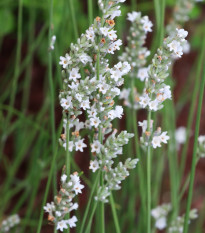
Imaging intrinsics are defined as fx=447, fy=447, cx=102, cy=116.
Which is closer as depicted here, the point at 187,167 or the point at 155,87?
the point at 155,87

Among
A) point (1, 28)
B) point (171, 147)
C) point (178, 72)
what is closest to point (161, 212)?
point (171, 147)

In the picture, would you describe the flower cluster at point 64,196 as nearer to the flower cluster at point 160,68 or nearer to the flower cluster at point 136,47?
the flower cluster at point 160,68


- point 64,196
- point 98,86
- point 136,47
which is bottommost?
point 64,196

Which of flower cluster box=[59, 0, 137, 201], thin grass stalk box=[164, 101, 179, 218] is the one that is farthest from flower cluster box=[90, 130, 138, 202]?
thin grass stalk box=[164, 101, 179, 218]

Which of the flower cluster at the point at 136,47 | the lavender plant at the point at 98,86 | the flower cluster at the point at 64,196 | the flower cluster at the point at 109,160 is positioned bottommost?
the flower cluster at the point at 64,196

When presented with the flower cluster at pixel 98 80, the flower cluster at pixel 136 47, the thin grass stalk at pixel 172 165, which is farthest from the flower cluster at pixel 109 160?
the thin grass stalk at pixel 172 165

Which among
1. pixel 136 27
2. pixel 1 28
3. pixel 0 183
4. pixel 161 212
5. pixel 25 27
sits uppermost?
pixel 25 27

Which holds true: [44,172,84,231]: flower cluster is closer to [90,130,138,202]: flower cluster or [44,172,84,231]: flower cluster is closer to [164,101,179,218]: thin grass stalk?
[90,130,138,202]: flower cluster

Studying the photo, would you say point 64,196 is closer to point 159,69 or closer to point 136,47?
point 159,69

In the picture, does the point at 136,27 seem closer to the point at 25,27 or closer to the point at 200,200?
the point at 25,27

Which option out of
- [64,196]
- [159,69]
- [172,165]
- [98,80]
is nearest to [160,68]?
[159,69]

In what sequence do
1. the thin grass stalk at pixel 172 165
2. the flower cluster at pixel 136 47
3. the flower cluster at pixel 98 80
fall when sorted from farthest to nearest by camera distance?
1. the thin grass stalk at pixel 172 165
2. the flower cluster at pixel 136 47
3. the flower cluster at pixel 98 80
